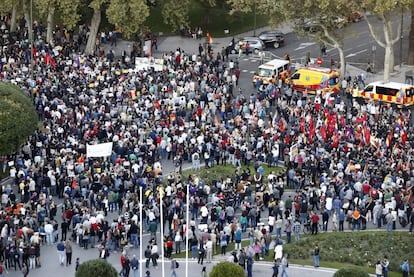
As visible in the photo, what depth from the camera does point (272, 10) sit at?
7075cm

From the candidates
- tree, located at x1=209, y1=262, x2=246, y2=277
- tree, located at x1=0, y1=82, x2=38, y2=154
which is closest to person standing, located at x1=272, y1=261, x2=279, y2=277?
tree, located at x1=209, y1=262, x2=246, y2=277

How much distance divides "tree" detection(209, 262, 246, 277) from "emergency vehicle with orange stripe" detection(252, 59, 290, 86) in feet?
89.7

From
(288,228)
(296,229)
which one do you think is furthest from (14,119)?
(296,229)

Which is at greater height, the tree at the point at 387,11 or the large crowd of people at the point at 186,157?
the tree at the point at 387,11

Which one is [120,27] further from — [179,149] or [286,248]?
[286,248]

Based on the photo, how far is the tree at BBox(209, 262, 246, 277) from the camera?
4181cm

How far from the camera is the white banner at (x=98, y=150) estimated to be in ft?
177

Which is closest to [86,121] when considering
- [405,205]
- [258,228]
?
[258,228]

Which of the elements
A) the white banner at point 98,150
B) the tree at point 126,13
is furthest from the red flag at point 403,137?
the tree at point 126,13

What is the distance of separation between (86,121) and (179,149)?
5.76 meters

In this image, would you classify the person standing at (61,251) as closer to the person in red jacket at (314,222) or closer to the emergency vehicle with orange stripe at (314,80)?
the person in red jacket at (314,222)

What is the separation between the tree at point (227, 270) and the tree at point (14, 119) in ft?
51.2

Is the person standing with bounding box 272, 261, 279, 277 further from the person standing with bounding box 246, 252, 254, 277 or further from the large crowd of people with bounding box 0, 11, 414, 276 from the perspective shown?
the large crowd of people with bounding box 0, 11, 414, 276

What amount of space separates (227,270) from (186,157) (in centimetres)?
1590
